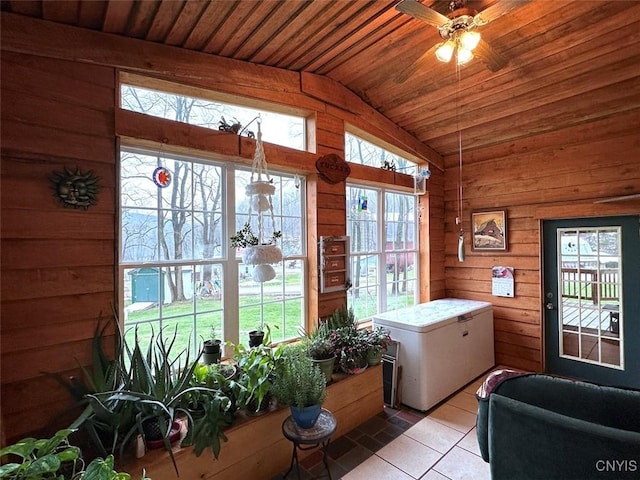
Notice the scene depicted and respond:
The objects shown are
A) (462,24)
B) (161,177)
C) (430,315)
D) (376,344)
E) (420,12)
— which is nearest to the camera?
(420,12)

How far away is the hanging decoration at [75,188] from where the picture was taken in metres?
1.70

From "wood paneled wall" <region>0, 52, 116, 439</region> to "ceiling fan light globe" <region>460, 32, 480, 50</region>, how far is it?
2188mm

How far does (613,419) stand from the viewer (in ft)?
5.24

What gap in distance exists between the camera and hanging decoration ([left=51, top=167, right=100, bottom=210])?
5.59 feet

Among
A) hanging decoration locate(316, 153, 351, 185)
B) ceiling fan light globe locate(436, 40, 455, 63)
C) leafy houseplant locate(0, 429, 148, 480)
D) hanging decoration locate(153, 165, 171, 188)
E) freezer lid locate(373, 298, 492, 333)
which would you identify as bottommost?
leafy houseplant locate(0, 429, 148, 480)

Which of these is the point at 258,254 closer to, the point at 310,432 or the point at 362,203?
the point at 310,432

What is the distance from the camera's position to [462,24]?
1.88 m

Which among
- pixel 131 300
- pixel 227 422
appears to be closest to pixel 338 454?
pixel 227 422

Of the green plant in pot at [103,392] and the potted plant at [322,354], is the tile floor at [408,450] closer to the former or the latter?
the potted plant at [322,354]

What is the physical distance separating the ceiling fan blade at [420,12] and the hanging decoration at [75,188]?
1978 millimetres

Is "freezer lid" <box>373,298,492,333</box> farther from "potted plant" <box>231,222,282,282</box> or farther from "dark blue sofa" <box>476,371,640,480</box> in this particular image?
"potted plant" <box>231,222,282,282</box>

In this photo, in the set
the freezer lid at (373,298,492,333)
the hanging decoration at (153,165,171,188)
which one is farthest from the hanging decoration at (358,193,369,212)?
the hanging decoration at (153,165,171,188)

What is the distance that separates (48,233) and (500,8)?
2.78 meters

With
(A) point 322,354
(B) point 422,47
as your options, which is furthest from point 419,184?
(A) point 322,354
